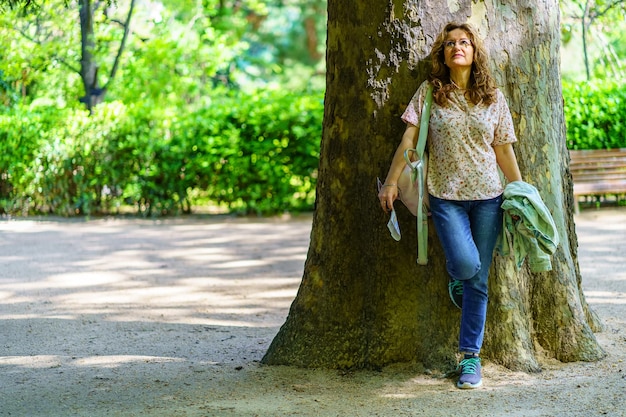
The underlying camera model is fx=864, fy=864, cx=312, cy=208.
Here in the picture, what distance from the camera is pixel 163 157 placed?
1342 centimetres

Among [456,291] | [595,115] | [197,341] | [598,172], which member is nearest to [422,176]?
[456,291]

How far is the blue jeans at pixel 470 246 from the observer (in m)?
4.61

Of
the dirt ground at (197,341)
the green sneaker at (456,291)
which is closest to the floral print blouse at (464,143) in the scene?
the green sneaker at (456,291)

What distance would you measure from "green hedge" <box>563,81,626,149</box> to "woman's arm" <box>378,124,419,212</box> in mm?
9424

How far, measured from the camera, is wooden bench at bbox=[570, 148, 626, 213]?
41.9 feet

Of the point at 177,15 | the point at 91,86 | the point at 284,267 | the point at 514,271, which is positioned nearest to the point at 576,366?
the point at 514,271

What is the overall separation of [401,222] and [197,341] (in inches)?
81.7

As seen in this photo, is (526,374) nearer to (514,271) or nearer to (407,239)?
(514,271)

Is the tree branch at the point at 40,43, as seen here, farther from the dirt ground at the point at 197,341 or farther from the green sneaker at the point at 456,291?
the green sneaker at the point at 456,291

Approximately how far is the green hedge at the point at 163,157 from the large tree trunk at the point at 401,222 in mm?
8007

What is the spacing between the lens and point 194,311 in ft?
24.4

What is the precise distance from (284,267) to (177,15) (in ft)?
43.1

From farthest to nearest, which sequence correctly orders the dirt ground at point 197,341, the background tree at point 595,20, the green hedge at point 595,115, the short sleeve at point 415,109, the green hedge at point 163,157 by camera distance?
the background tree at point 595,20 → the green hedge at point 595,115 → the green hedge at point 163,157 → the short sleeve at point 415,109 → the dirt ground at point 197,341

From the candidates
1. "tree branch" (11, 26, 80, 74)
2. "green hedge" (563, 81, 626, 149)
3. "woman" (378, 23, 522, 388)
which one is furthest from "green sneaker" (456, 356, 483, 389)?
"tree branch" (11, 26, 80, 74)
